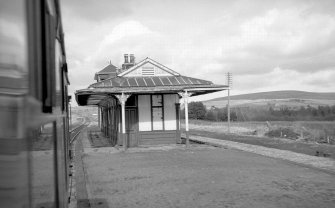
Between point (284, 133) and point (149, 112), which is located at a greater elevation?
point (149, 112)

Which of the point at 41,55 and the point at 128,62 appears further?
the point at 128,62

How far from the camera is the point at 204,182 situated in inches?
414

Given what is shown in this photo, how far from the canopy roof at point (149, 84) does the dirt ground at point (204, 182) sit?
417 cm

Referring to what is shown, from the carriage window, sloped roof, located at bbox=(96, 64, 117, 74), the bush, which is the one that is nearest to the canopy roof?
the bush

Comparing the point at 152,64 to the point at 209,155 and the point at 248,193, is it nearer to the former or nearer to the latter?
the point at 209,155

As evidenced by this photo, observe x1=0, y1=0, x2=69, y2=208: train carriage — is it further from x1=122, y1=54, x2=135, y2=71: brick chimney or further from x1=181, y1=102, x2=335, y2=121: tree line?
x1=181, y1=102, x2=335, y2=121: tree line

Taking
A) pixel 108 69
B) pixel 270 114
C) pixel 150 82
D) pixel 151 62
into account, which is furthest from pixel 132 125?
pixel 270 114

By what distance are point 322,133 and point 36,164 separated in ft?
101

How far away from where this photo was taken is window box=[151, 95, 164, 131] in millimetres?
21453

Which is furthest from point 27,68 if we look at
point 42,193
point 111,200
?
point 111,200

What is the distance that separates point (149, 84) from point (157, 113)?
5.62 ft

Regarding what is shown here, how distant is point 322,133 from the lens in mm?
29453

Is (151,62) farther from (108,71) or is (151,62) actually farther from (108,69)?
(108,69)

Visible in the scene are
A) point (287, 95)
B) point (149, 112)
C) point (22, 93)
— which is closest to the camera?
point (22, 93)
